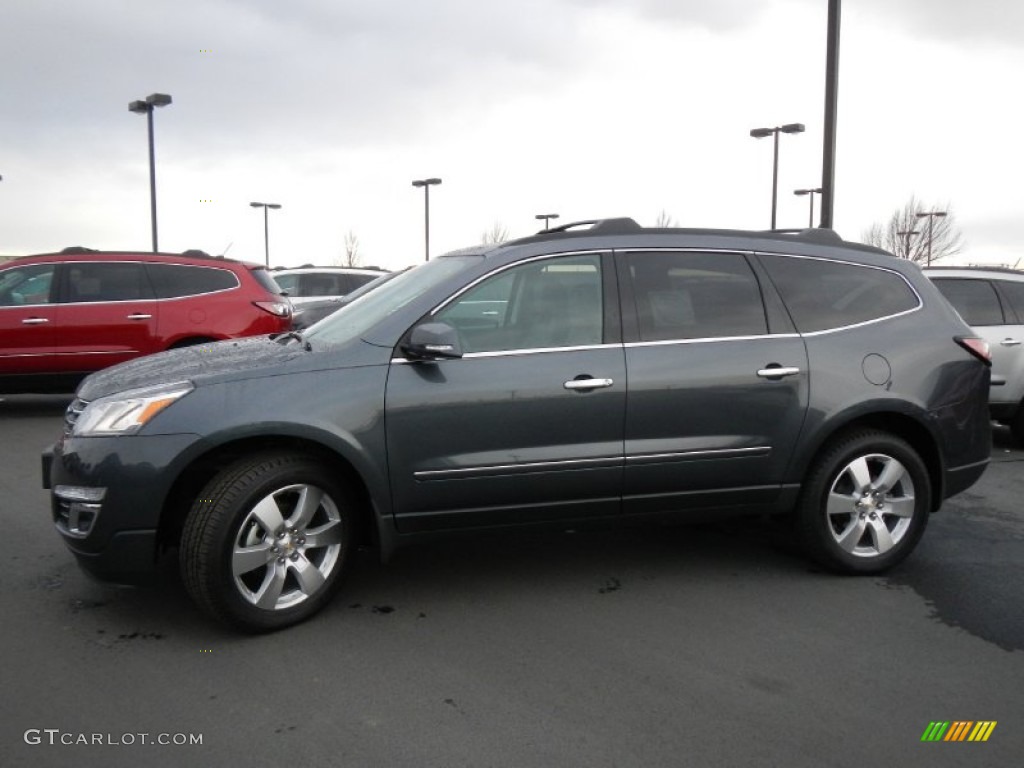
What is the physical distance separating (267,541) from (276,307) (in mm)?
6902

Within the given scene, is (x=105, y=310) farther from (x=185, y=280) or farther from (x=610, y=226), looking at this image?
(x=610, y=226)

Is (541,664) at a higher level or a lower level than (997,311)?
lower

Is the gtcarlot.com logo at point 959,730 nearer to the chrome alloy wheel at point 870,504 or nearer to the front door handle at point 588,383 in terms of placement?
the chrome alloy wheel at point 870,504

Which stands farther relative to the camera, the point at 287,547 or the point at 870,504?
the point at 870,504

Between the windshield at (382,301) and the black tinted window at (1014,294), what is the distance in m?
6.19

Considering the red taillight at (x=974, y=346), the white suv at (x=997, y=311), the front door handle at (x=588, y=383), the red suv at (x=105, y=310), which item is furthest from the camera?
the red suv at (x=105, y=310)

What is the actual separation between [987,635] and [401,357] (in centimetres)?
286

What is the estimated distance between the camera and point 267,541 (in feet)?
12.2

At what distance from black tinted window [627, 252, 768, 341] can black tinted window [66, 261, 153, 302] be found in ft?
23.7

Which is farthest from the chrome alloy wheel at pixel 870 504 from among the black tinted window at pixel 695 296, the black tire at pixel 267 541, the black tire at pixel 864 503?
the black tire at pixel 267 541

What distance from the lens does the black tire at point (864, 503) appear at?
14.8ft

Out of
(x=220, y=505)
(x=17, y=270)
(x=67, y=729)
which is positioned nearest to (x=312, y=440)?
(x=220, y=505)

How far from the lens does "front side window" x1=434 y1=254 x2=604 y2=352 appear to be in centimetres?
405

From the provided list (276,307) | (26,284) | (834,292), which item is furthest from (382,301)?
(26,284)
